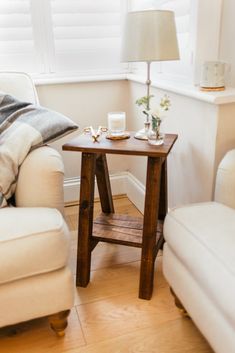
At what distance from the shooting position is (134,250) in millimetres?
1688

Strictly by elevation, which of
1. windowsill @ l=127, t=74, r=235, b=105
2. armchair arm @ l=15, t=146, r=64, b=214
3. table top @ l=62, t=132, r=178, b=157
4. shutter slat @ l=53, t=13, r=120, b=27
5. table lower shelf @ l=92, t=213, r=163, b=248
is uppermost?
shutter slat @ l=53, t=13, r=120, b=27

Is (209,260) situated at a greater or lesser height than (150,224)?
greater

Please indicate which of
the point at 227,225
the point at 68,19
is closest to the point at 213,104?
the point at 227,225

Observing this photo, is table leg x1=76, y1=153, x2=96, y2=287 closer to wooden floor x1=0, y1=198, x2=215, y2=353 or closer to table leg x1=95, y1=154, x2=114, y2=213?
wooden floor x1=0, y1=198, x2=215, y2=353

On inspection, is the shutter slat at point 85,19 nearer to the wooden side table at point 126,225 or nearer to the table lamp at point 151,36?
the table lamp at point 151,36

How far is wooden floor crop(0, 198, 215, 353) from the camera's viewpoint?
3.70 ft

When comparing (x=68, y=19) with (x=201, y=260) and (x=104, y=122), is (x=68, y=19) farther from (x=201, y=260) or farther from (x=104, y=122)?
(x=201, y=260)

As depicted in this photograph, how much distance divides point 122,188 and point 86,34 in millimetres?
1002

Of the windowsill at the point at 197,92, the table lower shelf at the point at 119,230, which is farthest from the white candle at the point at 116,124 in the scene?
the table lower shelf at the point at 119,230

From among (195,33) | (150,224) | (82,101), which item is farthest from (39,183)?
(82,101)

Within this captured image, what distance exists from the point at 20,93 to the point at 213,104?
0.91 metres

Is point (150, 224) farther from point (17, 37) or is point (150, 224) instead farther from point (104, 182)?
point (17, 37)

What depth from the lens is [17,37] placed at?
1.80 m

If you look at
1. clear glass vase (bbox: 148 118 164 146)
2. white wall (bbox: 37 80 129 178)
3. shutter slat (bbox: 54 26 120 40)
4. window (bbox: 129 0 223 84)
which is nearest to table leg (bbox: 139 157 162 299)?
clear glass vase (bbox: 148 118 164 146)
